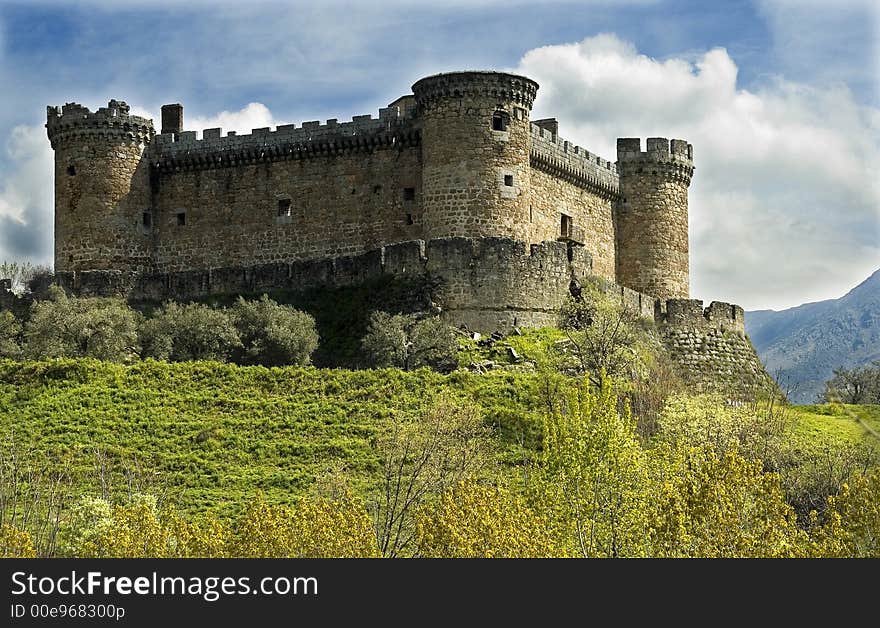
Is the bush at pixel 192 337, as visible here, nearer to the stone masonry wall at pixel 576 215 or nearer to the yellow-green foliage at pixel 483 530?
the stone masonry wall at pixel 576 215

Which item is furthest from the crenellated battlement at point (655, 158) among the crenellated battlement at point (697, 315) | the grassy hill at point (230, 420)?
the grassy hill at point (230, 420)

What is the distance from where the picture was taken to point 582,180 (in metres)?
57.4

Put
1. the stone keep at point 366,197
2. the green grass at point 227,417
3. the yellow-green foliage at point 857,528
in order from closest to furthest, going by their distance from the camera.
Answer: the yellow-green foliage at point 857,528 → the green grass at point 227,417 → the stone keep at point 366,197

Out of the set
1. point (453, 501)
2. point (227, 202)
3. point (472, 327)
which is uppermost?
point (227, 202)

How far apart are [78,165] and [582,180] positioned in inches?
627

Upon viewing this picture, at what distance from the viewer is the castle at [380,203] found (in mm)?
50406

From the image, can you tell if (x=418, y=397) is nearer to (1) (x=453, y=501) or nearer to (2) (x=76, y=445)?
(2) (x=76, y=445)

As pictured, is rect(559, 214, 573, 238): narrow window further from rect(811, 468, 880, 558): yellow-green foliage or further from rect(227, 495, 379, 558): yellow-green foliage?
rect(811, 468, 880, 558): yellow-green foliage

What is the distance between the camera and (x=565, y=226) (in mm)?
56250

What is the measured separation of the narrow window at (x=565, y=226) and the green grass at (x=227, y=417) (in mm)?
12668

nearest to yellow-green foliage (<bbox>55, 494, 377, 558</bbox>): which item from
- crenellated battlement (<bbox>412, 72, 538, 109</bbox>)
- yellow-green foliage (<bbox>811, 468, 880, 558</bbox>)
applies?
yellow-green foliage (<bbox>811, 468, 880, 558</bbox>)

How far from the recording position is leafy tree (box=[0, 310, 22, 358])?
47031 millimetres

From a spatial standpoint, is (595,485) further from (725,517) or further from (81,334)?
(81,334)

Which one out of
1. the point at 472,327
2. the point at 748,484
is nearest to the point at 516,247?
the point at 472,327
